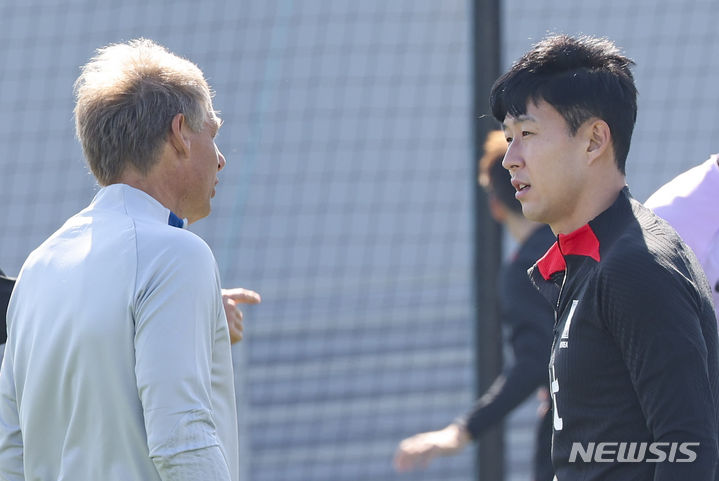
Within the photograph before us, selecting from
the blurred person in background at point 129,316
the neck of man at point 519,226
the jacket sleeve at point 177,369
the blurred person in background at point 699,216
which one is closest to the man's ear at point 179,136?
the blurred person in background at point 129,316

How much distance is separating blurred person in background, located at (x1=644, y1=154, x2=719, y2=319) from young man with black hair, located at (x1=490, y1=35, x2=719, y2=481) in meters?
0.39

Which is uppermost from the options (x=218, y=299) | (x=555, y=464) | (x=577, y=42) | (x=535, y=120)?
(x=577, y=42)

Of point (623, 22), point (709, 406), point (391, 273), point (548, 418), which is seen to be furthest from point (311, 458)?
point (709, 406)

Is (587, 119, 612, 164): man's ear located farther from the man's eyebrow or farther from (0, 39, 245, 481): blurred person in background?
(0, 39, 245, 481): blurred person in background

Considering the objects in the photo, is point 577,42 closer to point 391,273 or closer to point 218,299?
point 218,299

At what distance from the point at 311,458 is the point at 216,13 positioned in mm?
3363

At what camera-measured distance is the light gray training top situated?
1.71 m

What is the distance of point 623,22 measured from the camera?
788 centimetres

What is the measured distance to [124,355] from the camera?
176 centimetres

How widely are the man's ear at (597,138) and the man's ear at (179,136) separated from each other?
0.70 m

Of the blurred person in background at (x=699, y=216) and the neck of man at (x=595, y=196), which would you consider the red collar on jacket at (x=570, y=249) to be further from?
the blurred person in background at (x=699, y=216)

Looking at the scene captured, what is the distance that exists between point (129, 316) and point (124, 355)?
6 cm

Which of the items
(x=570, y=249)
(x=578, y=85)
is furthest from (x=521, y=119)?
(x=570, y=249)

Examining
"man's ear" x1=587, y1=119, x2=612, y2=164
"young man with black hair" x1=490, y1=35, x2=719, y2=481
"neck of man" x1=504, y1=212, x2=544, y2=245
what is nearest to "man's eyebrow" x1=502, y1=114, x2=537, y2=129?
"young man with black hair" x1=490, y1=35, x2=719, y2=481
